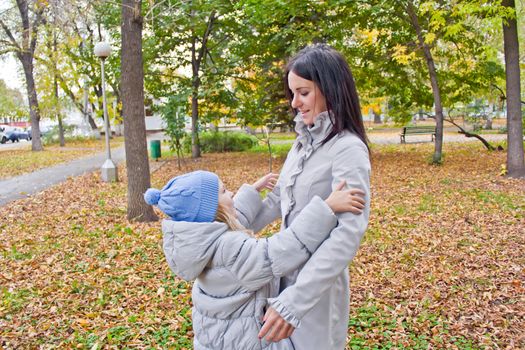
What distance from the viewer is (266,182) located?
2301mm

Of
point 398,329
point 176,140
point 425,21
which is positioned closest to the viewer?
point 398,329

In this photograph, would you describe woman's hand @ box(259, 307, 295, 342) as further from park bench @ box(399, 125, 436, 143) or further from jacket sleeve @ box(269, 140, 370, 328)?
park bench @ box(399, 125, 436, 143)

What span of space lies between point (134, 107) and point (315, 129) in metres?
6.50

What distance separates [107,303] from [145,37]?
13.9 m

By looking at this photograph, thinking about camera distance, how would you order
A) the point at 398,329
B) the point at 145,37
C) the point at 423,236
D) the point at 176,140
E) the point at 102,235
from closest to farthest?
the point at 398,329, the point at 423,236, the point at 102,235, the point at 176,140, the point at 145,37

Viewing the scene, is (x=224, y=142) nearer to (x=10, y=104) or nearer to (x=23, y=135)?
(x=23, y=135)

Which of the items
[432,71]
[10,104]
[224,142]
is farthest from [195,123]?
[10,104]

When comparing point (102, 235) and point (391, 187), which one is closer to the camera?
point (102, 235)

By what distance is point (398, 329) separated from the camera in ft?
13.6

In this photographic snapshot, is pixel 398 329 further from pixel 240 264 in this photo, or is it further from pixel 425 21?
pixel 425 21

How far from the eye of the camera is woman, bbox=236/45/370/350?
1.63 metres

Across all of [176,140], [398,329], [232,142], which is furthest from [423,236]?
[232,142]

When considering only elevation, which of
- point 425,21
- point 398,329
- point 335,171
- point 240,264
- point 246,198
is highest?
point 425,21

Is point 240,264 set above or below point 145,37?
below
